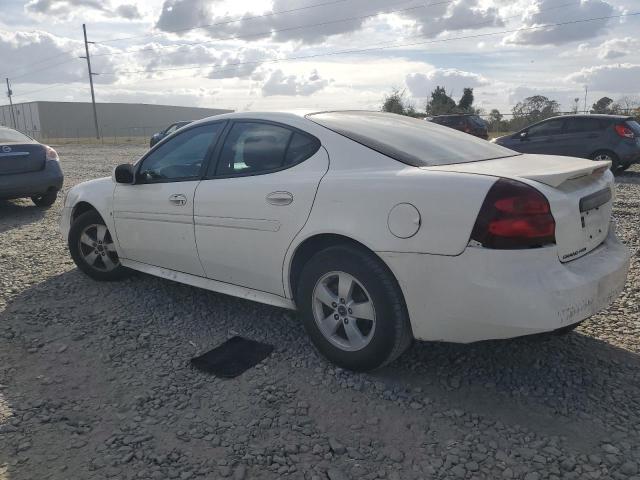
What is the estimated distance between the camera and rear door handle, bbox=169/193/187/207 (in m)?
3.95

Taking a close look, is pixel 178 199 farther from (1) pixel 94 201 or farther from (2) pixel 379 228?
(2) pixel 379 228

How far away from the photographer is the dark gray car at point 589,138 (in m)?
12.0

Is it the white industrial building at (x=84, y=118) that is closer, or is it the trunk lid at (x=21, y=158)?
the trunk lid at (x=21, y=158)

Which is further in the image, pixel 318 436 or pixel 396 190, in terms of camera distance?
pixel 396 190

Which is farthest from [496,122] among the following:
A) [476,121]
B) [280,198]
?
[280,198]

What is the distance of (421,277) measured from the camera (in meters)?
2.78

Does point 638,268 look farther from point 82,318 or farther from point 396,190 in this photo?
point 82,318

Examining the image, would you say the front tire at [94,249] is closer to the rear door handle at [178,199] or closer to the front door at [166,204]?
the front door at [166,204]

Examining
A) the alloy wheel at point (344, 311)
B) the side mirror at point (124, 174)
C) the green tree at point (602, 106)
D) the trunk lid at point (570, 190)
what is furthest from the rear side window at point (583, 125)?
the green tree at point (602, 106)

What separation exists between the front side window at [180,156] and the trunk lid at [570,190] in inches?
71.8

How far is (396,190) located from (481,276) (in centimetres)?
63

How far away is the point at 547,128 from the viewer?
13164 mm

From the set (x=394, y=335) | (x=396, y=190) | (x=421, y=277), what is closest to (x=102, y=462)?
(x=394, y=335)

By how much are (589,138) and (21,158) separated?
11695 millimetres
